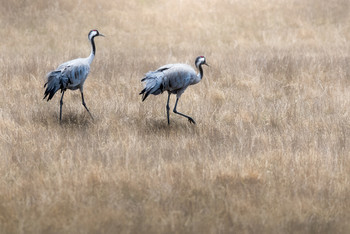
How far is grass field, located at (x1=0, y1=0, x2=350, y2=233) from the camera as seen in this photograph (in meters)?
4.26

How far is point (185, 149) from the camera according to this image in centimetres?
595

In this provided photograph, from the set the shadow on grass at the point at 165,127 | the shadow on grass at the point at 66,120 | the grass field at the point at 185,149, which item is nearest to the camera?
the grass field at the point at 185,149

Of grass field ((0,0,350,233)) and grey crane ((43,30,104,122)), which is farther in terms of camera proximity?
grey crane ((43,30,104,122))

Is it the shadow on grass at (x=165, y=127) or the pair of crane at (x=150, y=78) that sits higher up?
the pair of crane at (x=150, y=78)

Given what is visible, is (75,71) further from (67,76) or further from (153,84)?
(153,84)

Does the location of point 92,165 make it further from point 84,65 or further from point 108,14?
point 108,14

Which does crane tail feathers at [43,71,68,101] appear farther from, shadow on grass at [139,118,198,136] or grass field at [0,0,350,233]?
shadow on grass at [139,118,198,136]

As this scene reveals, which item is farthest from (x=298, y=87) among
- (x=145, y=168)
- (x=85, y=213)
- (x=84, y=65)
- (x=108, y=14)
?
(x=108, y=14)

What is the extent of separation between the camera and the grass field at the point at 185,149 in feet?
14.0

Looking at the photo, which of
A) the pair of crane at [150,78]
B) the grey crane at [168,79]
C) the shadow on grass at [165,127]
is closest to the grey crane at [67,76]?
the pair of crane at [150,78]

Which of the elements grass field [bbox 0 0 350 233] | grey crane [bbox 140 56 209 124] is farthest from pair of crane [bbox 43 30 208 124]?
grass field [bbox 0 0 350 233]

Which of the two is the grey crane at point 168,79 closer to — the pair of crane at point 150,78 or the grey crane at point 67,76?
the pair of crane at point 150,78

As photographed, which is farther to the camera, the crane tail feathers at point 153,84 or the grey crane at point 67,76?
the grey crane at point 67,76

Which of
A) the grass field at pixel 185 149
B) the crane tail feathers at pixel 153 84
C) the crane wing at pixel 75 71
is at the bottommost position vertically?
the grass field at pixel 185 149
